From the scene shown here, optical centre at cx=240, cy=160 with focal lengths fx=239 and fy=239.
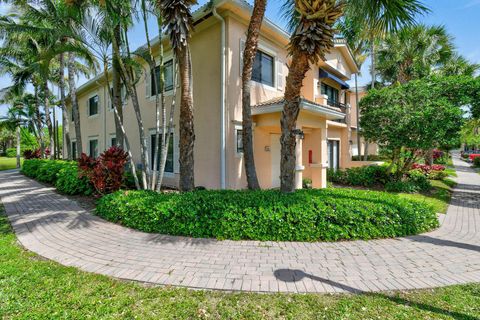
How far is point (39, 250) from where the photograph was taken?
4.75 meters

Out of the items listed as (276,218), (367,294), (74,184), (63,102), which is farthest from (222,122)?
(63,102)

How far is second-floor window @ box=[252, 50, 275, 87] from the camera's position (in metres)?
10.1

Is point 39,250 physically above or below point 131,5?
below

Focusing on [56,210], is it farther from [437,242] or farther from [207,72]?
[437,242]

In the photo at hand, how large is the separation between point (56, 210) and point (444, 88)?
50.6ft

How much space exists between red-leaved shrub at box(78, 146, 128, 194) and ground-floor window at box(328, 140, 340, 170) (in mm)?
12596

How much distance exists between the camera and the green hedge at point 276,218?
5207 mm

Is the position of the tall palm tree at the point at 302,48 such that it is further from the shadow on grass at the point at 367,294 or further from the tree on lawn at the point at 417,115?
the tree on lawn at the point at 417,115

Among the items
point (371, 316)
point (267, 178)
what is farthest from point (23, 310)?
point (267, 178)

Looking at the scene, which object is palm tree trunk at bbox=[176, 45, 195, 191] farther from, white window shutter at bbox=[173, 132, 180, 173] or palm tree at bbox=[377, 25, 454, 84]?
palm tree at bbox=[377, 25, 454, 84]

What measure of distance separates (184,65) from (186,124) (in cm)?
179

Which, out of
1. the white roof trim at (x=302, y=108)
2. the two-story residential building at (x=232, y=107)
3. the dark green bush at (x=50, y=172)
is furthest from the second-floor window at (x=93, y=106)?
the white roof trim at (x=302, y=108)

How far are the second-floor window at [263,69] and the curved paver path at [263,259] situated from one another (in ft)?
→ 24.1

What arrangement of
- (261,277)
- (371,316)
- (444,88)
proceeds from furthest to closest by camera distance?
1. (444,88)
2. (261,277)
3. (371,316)
